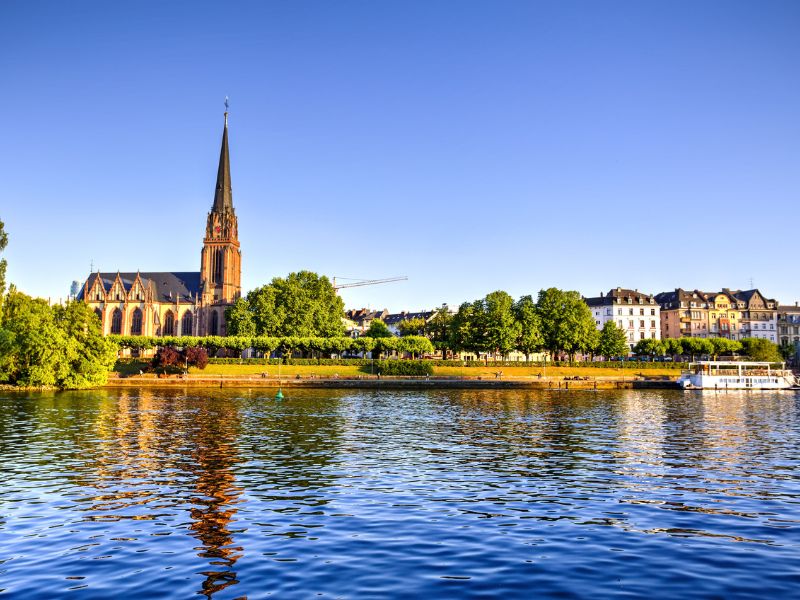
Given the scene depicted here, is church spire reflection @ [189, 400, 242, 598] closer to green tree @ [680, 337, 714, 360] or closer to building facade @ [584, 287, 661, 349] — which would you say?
green tree @ [680, 337, 714, 360]

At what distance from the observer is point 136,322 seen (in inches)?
6865

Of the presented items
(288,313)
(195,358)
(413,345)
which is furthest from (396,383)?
(288,313)

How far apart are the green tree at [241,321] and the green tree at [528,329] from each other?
58.5 metres

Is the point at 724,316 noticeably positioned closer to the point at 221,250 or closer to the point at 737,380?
the point at 737,380

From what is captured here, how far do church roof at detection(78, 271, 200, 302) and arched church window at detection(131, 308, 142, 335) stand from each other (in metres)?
5.33

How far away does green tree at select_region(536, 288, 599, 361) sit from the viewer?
14025 cm

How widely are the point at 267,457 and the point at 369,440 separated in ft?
29.2

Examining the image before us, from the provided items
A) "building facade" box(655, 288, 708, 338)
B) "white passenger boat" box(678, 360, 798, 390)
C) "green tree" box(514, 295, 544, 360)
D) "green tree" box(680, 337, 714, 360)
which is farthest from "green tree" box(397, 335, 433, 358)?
"building facade" box(655, 288, 708, 338)

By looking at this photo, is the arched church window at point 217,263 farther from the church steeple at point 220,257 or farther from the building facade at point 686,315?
the building facade at point 686,315

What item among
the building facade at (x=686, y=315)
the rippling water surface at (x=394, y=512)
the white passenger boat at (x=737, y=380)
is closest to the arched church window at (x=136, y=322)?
the white passenger boat at (x=737, y=380)

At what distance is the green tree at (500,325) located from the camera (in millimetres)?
137875

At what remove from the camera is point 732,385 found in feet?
373

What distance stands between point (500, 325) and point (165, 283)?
97464 mm

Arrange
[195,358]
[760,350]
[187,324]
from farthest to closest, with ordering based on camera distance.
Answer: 1. [187,324]
2. [760,350]
3. [195,358]
